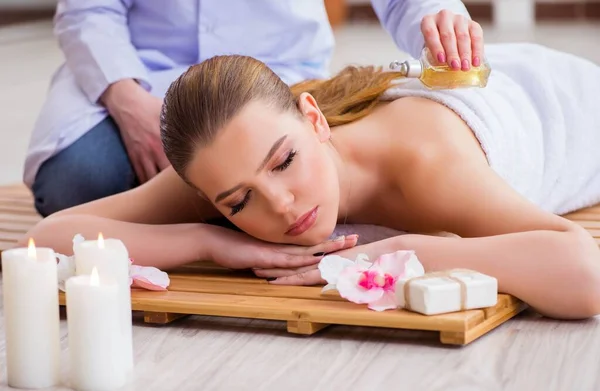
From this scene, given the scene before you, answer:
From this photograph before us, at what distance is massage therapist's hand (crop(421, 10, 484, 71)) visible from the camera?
2.43 metres

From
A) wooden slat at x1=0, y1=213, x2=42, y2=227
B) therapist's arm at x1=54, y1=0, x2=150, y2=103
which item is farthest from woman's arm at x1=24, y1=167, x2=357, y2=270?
wooden slat at x1=0, y1=213, x2=42, y2=227

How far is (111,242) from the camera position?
203 centimetres

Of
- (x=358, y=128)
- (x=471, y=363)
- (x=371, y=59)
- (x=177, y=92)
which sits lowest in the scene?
(x=371, y=59)

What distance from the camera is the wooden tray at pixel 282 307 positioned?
202 cm

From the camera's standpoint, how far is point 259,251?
2.36 metres

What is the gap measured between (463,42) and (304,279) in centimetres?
60

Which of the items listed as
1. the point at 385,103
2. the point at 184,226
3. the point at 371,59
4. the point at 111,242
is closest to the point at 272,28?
the point at 385,103

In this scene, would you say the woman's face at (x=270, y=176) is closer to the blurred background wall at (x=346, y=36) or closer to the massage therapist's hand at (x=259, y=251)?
the massage therapist's hand at (x=259, y=251)

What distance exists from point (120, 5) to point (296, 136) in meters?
1.14

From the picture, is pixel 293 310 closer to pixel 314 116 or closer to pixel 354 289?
pixel 354 289

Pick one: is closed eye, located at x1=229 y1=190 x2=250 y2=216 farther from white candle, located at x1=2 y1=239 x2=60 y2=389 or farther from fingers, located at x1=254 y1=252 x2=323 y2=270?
white candle, located at x1=2 y1=239 x2=60 y2=389

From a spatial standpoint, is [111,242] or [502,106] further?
[502,106]

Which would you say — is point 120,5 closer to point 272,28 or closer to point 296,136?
point 272,28

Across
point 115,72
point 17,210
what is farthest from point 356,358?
point 17,210
